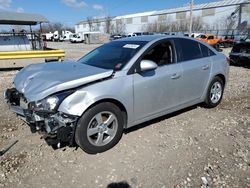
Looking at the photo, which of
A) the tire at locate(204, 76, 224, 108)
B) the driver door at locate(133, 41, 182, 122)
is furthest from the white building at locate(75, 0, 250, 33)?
the driver door at locate(133, 41, 182, 122)

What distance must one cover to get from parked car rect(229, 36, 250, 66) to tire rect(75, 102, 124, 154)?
958cm

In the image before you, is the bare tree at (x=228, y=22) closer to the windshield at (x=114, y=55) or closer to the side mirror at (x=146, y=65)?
the windshield at (x=114, y=55)

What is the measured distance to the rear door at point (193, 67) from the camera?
4.64m

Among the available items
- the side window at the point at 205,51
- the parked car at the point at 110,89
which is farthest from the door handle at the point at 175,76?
the side window at the point at 205,51

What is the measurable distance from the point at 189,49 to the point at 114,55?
1.55 metres

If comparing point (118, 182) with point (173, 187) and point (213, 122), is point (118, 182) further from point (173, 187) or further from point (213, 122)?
point (213, 122)

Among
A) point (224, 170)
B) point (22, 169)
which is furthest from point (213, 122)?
point (22, 169)

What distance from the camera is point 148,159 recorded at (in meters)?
3.53

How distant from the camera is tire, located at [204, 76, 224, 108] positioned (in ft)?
17.5

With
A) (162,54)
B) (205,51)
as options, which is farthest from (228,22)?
(162,54)

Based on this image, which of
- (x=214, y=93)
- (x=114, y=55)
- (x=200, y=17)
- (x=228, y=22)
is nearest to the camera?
(x=114, y=55)

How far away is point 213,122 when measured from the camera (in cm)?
483

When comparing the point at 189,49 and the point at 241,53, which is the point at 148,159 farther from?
the point at 241,53

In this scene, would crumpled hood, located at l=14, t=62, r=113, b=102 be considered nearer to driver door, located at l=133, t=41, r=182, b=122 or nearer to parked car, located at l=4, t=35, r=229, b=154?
parked car, located at l=4, t=35, r=229, b=154
